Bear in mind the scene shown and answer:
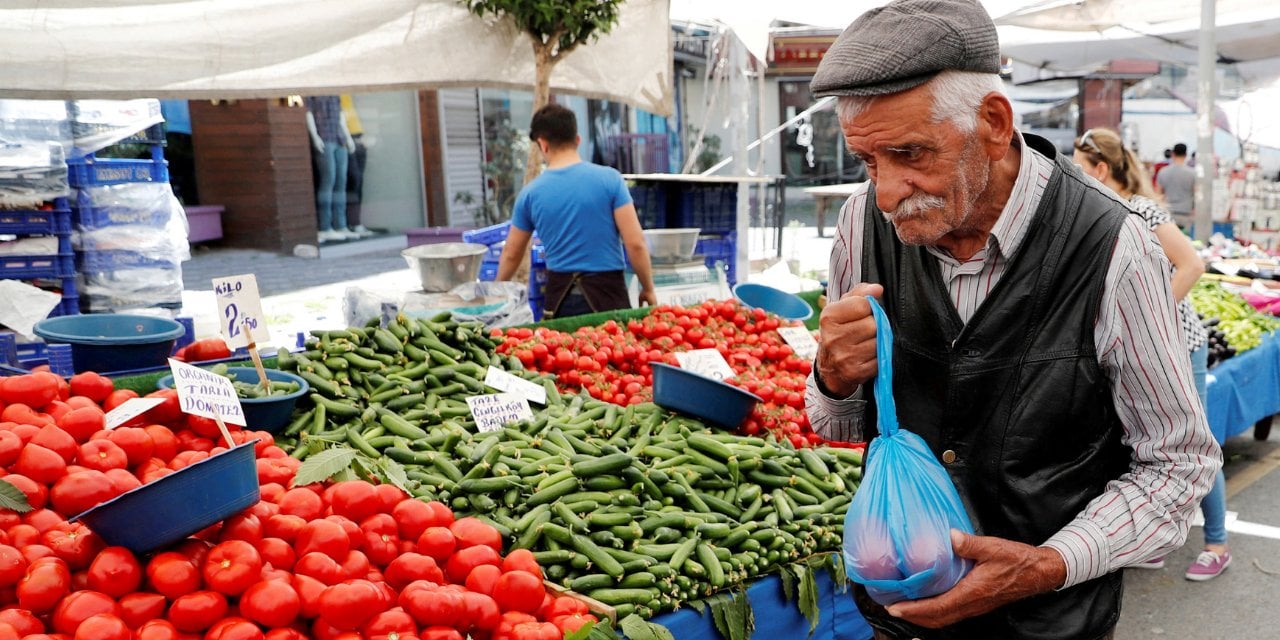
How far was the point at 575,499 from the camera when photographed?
3172 millimetres

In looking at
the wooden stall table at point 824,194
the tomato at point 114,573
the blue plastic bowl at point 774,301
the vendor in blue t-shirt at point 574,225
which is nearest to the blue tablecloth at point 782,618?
the tomato at point 114,573

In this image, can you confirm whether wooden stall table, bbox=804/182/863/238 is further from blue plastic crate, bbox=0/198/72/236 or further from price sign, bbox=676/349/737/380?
blue plastic crate, bbox=0/198/72/236

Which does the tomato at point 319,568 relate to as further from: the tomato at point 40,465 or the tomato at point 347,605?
the tomato at point 40,465

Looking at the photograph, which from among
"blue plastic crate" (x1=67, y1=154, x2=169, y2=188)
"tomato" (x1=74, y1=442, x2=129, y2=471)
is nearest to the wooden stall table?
"blue plastic crate" (x1=67, y1=154, x2=169, y2=188)

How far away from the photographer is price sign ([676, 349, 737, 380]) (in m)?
4.72

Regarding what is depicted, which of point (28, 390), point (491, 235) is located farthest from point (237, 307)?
point (491, 235)

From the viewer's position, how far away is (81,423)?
284 centimetres

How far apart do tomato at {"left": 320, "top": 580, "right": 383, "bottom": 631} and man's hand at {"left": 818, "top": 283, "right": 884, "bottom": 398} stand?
117cm

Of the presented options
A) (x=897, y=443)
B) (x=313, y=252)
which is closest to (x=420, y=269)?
(x=897, y=443)

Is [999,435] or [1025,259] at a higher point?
[1025,259]

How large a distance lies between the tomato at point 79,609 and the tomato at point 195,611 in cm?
11

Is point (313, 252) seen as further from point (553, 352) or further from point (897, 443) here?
point (897, 443)

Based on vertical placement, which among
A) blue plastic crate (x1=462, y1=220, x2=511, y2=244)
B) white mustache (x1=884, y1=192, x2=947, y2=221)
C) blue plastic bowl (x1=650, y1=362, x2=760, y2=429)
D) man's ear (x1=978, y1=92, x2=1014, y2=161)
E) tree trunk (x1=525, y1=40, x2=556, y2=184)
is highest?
tree trunk (x1=525, y1=40, x2=556, y2=184)

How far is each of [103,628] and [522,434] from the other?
5.65 ft
